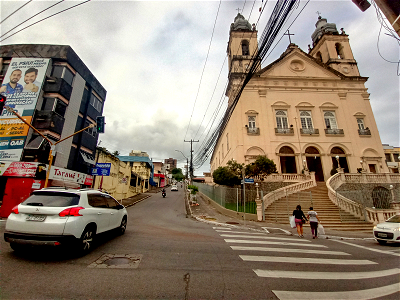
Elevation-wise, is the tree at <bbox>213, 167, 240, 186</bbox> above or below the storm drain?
above

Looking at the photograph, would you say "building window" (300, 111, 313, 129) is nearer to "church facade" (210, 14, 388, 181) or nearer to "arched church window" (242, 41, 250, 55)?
"church facade" (210, 14, 388, 181)

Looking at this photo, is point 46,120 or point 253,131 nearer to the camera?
point 46,120

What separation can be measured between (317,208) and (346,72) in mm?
27762

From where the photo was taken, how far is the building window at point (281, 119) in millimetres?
28078

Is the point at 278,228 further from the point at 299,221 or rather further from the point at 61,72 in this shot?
the point at 61,72

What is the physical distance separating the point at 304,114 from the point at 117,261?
30933 mm

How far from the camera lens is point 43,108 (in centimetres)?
1553

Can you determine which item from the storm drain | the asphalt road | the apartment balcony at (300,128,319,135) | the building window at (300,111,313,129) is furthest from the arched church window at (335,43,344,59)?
the storm drain

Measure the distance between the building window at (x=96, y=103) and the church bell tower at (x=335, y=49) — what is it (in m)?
36.1

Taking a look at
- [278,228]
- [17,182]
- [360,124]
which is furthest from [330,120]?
[17,182]

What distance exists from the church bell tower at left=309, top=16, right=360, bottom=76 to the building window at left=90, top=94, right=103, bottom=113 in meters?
36.1

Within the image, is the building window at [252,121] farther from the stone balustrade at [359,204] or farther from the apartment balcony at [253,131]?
the stone balustrade at [359,204]

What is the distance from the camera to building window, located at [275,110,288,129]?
2808 cm

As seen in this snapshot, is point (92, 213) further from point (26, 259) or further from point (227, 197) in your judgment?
point (227, 197)
